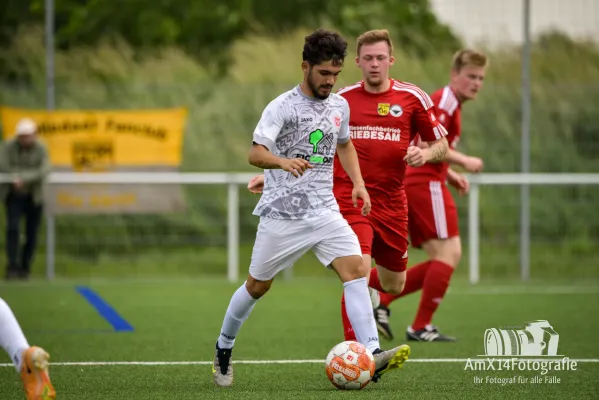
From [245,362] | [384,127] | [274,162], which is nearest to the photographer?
[274,162]

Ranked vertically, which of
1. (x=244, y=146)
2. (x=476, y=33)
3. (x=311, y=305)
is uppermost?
(x=476, y=33)

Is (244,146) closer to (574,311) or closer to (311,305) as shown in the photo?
(311,305)

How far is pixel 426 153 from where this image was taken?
24.2 feet

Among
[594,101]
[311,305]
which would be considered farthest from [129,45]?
[311,305]

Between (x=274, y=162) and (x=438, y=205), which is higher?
(x=274, y=162)

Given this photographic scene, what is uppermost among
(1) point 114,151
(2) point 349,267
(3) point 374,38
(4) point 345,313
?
(3) point 374,38

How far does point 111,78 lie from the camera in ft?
65.6

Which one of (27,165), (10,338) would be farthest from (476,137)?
(10,338)

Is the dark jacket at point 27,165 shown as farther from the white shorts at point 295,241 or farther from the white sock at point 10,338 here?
the white sock at point 10,338

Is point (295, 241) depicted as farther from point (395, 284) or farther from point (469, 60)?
point (469, 60)

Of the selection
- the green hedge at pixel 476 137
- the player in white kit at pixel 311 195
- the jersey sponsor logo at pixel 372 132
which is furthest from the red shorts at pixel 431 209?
the green hedge at pixel 476 137

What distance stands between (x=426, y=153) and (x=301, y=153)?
1021 mm

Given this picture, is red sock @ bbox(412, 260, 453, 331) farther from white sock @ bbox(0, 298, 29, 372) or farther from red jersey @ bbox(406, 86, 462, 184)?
white sock @ bbox(0, 298, 29, 372)

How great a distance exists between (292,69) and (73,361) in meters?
11.4
